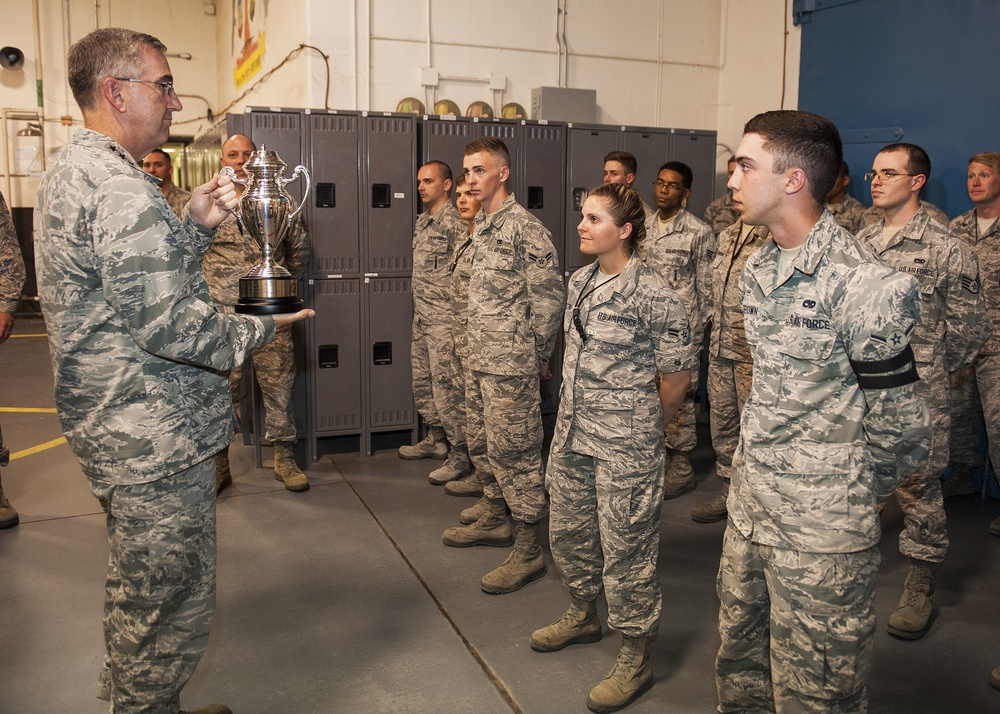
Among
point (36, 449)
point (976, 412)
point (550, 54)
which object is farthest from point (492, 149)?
point (36, 449)

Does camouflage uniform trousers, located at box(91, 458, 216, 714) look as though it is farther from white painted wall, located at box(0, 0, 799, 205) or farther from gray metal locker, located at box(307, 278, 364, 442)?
white painted wall, located at box(0, 0, 799, 205)

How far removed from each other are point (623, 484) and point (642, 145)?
415 cm

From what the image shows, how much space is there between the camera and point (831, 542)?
66.2 inches

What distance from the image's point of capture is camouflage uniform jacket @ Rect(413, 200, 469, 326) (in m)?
4.76

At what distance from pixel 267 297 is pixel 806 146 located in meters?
1.49

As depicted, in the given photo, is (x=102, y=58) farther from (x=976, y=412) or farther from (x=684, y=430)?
(x=976, y=412)

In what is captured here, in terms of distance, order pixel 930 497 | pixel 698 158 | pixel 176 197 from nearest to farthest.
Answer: pixel 930 497 → pixel 176 197 → pixel 698 158

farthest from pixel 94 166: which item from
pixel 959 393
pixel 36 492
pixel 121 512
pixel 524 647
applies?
pixel 959 393

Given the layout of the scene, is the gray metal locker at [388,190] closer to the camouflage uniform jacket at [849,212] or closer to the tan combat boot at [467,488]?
the tan combat boot at [467,488]

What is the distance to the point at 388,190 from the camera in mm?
5023

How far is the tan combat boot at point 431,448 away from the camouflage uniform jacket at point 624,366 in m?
2.65

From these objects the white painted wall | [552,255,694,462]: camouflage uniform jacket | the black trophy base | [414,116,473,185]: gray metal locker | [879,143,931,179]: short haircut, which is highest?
the white painted wall

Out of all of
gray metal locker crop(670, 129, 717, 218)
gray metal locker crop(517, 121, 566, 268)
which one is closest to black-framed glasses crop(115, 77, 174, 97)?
gray metal locker crop(517, 121, 566, 268)

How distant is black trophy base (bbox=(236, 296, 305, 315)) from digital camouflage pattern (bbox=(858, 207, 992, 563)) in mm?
2187
